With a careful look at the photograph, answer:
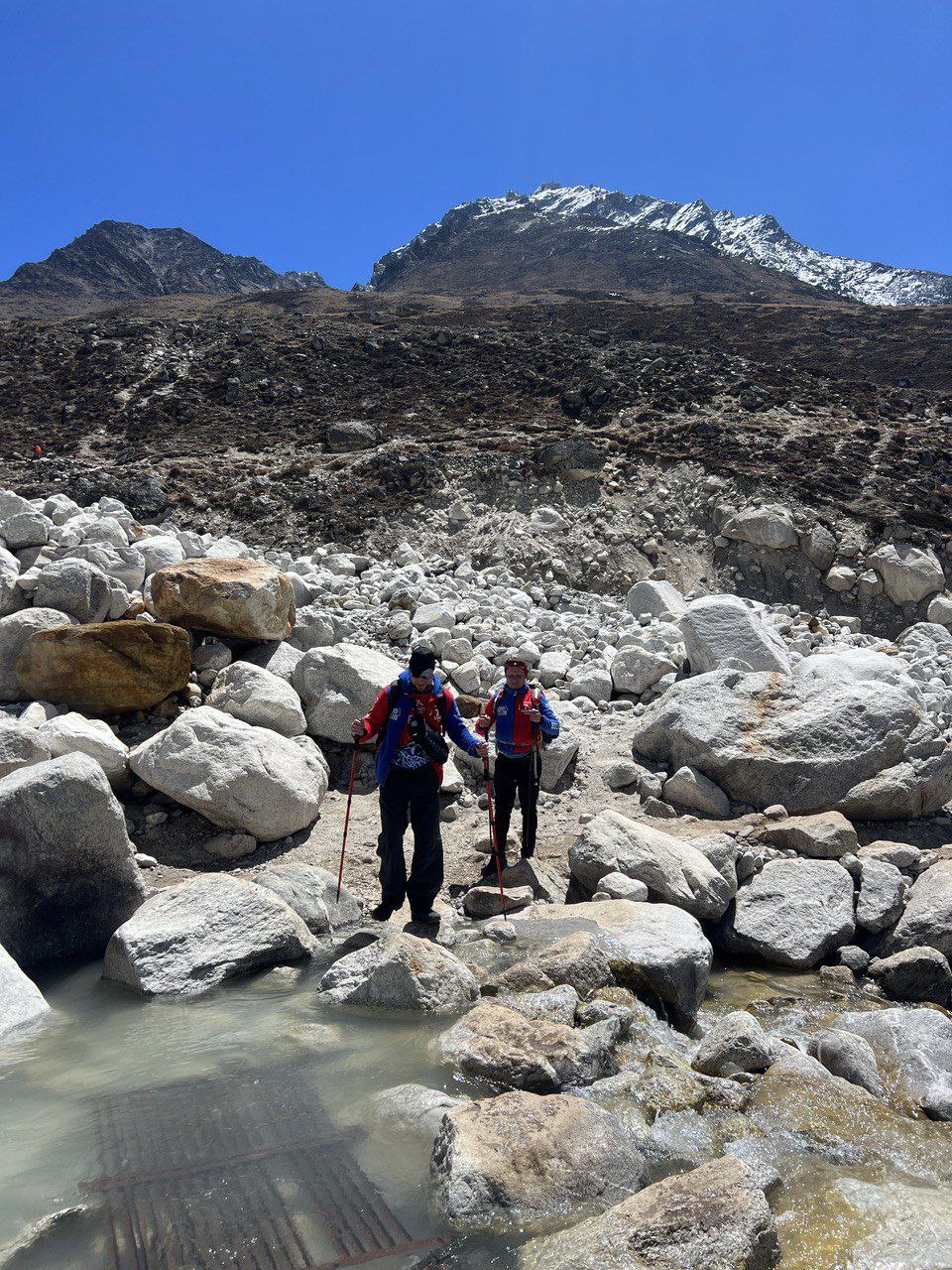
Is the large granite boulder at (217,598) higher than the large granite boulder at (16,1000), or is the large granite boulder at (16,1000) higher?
the large granite boulder at (217,598)

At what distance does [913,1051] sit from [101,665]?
6.81 m

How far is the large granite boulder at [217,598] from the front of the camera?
8422 millimetres

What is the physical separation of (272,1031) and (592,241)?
9763cm

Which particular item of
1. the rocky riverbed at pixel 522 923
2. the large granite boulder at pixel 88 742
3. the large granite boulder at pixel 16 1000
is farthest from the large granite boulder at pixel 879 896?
the large granite boulder at pixel 88 742

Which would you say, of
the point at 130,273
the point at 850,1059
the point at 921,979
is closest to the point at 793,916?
the point at 921,979

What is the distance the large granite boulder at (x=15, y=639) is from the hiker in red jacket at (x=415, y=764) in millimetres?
3951

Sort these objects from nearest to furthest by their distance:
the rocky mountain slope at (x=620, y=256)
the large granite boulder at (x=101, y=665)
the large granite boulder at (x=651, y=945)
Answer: the large granite boulder at (x=651, y=945), the large granite boulder at (x=101, y=665), the rocky mountain slope at (x=620, y=256)

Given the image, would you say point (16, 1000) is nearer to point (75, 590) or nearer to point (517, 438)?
point (75, 590)

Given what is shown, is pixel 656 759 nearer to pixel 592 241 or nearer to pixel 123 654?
pixel 123 654

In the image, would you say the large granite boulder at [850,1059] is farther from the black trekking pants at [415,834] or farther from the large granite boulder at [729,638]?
the large granite boulder at [729,638]

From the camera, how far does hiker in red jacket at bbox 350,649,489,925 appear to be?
5.39m

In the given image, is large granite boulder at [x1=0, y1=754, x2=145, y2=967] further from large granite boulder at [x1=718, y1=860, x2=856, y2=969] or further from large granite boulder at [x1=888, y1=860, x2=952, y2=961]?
large granite boulder at [x1=888, y1=860, x2=952, y2=961]

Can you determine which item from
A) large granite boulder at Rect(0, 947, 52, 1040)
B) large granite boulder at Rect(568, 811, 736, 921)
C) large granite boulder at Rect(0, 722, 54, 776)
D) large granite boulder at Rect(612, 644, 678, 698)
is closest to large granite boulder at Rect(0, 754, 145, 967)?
large granite boulder at Rect(0, 947, 52, 1040)

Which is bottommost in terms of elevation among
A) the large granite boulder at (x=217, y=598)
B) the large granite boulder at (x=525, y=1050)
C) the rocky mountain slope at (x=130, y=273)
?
the large granite boulder at (x=525, y=1050)
